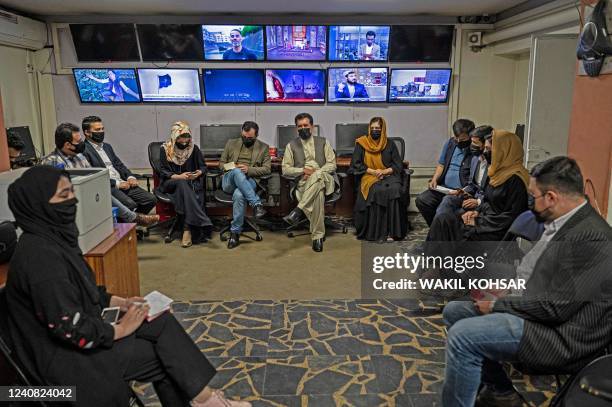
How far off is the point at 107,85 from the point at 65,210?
5.64 meters

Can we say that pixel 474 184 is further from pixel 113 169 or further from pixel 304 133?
pixel 113 169

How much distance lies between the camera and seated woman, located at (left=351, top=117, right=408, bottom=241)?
5.07 meters

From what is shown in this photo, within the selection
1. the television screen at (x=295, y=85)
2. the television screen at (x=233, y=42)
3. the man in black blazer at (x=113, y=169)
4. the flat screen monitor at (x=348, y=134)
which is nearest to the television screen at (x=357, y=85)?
the television screen at (x=295, y=85)

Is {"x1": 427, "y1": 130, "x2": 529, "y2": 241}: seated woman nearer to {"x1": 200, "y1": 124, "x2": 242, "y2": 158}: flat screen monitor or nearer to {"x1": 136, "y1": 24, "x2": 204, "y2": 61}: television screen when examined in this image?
{"x1": 200, "y1": 124, "x2": 242, "y2": 158}: flat screen monitor

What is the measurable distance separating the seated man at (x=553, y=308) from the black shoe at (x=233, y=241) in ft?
10.3

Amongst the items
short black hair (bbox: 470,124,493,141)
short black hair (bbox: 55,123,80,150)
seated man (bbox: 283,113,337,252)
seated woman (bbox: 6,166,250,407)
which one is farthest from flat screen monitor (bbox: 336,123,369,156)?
seated woman (bbox: 6,166,250,407)

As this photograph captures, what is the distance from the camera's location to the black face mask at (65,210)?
6.06ft

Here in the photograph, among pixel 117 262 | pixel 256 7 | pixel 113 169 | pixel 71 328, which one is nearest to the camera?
pixel 71 328

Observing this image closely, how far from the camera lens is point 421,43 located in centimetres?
685

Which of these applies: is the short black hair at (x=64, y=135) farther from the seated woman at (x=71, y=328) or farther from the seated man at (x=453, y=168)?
the seated man at (x=453, y=168)

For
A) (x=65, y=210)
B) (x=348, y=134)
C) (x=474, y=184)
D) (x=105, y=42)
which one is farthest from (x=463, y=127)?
(x=105, y=42)

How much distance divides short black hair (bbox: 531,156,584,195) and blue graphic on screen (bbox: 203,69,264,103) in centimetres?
538

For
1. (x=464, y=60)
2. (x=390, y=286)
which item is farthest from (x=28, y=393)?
(x=464, y=60)

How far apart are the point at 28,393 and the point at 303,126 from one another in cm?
401
